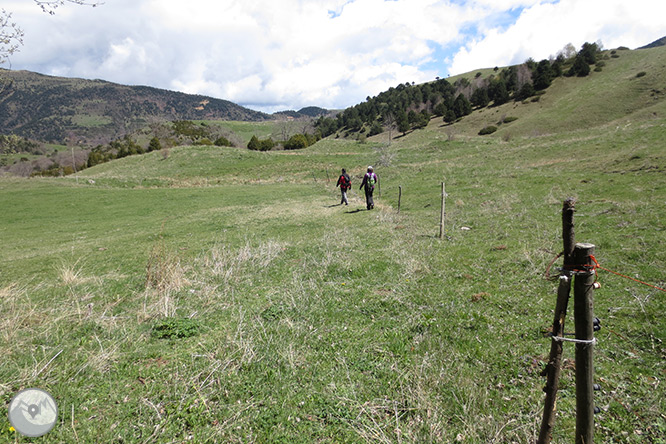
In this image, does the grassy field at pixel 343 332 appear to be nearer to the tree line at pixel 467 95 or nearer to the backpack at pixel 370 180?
the backpack at pixel 370 180

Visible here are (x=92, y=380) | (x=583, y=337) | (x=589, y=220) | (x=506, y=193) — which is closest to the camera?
(x=583, y=337)

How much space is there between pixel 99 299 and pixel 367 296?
7294 mm

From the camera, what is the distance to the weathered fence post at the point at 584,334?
2859 millimetres

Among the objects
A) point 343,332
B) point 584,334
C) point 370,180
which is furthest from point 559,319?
point 370,180

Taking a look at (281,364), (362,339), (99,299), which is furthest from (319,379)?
(99,299)

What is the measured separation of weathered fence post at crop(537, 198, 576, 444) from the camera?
9.30ft

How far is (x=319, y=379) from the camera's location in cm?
503

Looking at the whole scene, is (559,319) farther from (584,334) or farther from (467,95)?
(467,95)

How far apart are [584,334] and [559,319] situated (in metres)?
0.23

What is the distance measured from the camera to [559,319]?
304cm

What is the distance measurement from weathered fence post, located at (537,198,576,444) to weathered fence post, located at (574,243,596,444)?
0.08 m

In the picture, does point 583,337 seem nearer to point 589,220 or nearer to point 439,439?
point 439,439

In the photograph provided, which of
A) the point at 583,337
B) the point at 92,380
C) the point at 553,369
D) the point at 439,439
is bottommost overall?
the point at 439,439

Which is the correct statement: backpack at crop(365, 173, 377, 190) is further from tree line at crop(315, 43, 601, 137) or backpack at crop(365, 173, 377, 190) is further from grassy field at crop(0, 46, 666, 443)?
tree line at crop(315, 43, 601, 137)
